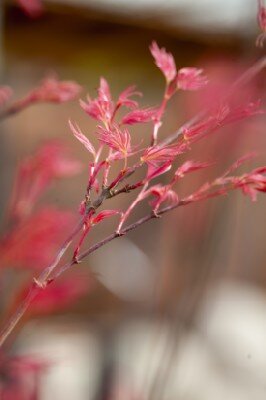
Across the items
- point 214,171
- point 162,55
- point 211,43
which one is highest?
point 211,43

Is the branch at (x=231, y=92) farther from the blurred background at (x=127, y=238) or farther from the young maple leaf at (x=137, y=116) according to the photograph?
the blurred background at (x=127, y=238)

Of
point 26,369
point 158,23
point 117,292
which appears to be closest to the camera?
point 26,369

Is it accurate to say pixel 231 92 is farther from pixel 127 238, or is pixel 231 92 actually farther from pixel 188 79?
pixel 127 238

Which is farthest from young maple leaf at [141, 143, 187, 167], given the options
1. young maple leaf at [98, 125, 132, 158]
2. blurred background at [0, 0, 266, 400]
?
blurred background at [0, 0, 266, 400]

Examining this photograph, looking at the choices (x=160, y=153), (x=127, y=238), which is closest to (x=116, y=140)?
(x=160, y=153)

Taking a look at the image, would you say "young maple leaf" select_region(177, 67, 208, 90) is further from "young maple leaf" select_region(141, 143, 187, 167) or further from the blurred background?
the blurred background

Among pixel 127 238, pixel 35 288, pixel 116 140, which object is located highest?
pixel 127 238

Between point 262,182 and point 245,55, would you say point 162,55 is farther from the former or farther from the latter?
point 245,55

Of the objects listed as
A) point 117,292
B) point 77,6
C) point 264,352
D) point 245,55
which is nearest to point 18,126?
point 77,6

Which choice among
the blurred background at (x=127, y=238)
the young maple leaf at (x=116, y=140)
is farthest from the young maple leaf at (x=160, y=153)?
the blurred background at (x=127, y=238)
